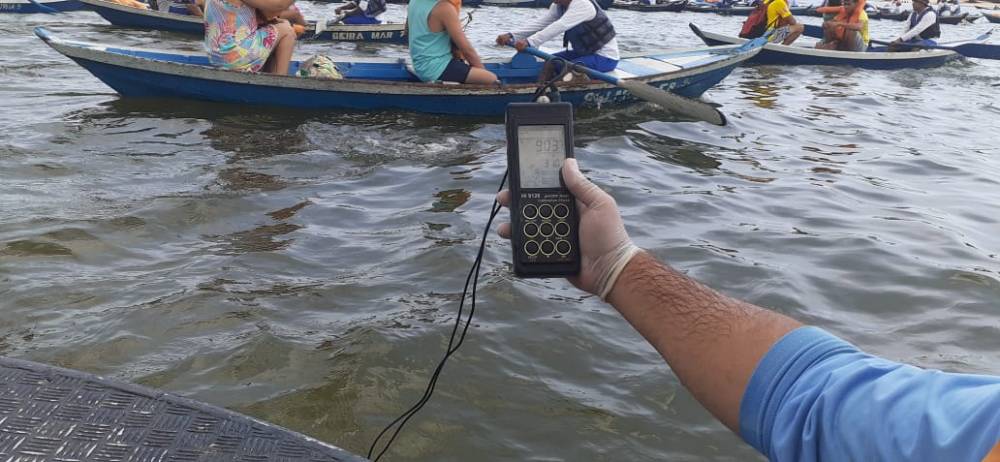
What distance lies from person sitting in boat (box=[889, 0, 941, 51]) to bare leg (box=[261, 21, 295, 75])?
529 inches

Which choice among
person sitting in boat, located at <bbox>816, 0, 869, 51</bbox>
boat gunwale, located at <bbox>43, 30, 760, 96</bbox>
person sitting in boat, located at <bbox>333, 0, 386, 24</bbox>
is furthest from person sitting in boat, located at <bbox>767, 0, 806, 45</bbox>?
boat gunwale, located at <bbox>43, 30, 760, 96</bbox>

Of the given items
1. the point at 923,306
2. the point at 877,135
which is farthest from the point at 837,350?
the point at 877,135

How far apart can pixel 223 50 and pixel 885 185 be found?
6.84 m

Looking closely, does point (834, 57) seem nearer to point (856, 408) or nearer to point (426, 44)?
point (426, 44)

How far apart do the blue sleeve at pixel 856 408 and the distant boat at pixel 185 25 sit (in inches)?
582

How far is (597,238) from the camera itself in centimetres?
188

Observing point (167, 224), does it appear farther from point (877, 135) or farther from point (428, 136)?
point (877, 135)

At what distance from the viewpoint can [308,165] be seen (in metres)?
7.06

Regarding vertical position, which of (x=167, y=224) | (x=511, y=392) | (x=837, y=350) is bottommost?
(x=511, y=392)

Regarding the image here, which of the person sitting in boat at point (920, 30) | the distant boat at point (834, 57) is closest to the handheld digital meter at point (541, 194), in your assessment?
the distant boat at point (834, 57)

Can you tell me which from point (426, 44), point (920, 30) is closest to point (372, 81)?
point (426, 44)

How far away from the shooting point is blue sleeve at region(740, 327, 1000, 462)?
1108 millimetres

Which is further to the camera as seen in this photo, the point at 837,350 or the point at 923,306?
the point at 923,306

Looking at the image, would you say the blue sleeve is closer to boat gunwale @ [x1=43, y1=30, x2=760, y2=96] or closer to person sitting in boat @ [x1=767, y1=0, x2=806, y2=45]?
boat gunwale @ [x1=43, y1=30, x2=760, y2=96]
